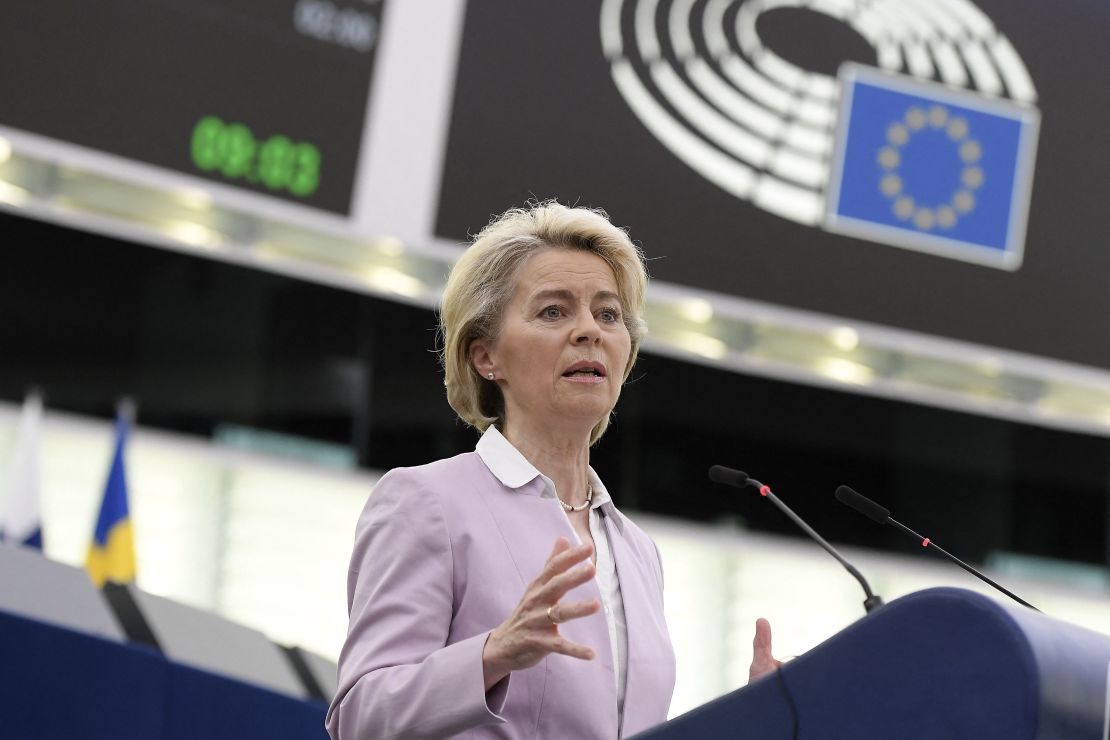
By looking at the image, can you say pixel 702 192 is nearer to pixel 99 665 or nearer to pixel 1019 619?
pixel 99 665

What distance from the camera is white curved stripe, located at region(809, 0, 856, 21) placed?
19.2ft

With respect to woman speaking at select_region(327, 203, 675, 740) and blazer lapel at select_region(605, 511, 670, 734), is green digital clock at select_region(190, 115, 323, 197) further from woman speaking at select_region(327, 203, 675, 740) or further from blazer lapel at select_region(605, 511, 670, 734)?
blazer lapel at select_region(605, 511, 670, 734)

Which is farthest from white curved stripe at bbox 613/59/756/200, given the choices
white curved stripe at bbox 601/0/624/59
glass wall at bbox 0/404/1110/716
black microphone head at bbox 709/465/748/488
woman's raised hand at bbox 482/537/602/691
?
woman's raised hand at bbox 482/537/602/691

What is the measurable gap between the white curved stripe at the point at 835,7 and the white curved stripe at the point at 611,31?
859 millimetres

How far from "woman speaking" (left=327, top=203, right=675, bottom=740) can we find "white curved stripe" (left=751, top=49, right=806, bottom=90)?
4086 millimetres

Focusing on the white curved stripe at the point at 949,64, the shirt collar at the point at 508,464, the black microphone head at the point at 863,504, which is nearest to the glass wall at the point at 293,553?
the white curved stripe at the point at 949,64

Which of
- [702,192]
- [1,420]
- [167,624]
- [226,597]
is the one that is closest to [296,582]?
[226,597]

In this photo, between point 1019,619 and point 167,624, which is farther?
point 167,624

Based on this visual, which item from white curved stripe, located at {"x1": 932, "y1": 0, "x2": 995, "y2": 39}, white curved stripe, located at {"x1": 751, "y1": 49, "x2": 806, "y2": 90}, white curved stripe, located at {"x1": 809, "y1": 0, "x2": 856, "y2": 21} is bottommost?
white curved stripe, located at {"x1": 751, "y1": 49, "x2": 806, "y2": 90}

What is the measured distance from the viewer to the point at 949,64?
19.4ft

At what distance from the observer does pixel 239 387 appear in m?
6.79

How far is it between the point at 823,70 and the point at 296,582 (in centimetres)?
335

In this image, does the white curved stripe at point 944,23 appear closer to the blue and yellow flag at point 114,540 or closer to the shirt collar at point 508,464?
the blue and yellow flag at point 114,540

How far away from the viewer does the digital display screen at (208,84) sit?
4.58 meters
